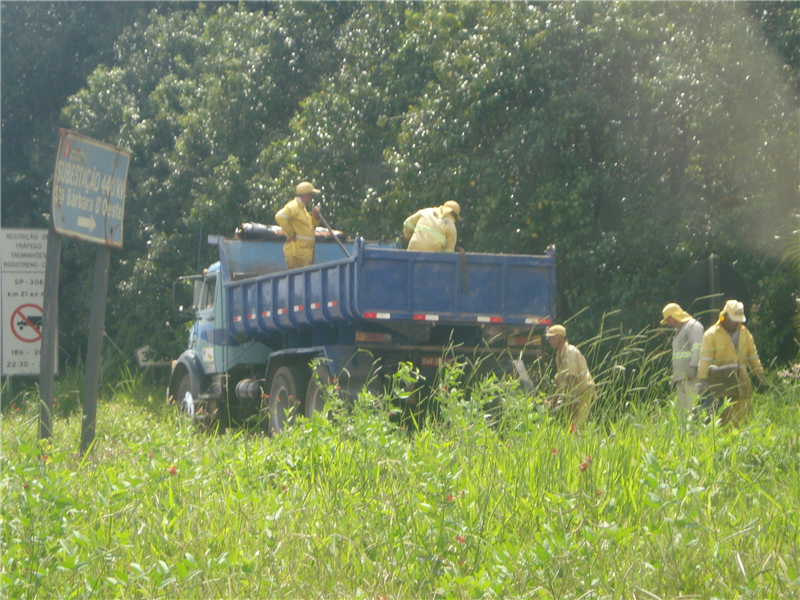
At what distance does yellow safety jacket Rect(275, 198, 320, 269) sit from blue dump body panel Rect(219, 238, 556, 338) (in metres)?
1.01

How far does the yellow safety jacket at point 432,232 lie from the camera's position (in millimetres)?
9570

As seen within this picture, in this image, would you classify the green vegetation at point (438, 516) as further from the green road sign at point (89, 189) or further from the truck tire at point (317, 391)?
the truck tire at point (317, 391)

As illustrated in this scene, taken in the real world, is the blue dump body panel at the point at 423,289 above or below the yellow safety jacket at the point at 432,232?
below

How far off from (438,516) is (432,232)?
603cm

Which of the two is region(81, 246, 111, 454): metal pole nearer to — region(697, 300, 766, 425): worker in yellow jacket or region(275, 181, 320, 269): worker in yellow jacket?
region(275, 181, 320, 269): worker in yellow jacket

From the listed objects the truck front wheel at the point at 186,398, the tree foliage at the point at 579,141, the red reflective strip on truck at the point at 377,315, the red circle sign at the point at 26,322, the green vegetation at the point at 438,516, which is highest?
the tree foliage at the point at 579,141

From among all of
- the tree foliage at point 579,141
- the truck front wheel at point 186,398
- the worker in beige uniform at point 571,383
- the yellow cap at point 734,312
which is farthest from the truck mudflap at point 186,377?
the yellow cap at point 734,312

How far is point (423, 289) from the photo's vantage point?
29.5 feet

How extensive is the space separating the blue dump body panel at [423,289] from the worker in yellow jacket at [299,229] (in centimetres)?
101

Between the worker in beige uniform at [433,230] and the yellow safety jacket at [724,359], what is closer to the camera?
the yellow safety jacket at [724,359]

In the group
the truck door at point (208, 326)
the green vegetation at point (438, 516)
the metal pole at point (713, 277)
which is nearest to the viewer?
the green vegetation at point (438, 516)

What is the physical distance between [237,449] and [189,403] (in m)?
6.47

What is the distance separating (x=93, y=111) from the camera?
24016 millimetres

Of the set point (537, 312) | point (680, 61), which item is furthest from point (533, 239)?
point (537, 312)
